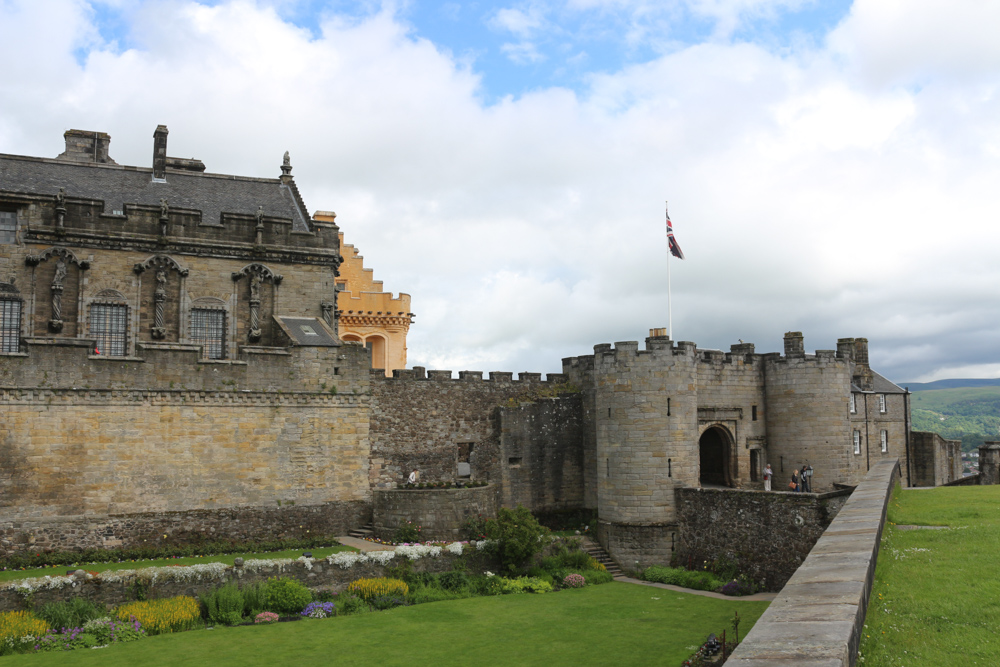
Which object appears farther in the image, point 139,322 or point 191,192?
point 191,192

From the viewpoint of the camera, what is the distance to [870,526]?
11.2 meters

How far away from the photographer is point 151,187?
106 ft

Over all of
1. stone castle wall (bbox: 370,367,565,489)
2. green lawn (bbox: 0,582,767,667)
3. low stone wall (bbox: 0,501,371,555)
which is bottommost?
green lawn (bbox: 0,582,767,667)

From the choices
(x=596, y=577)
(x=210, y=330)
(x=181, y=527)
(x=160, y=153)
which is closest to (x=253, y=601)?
(x=181, y=527)

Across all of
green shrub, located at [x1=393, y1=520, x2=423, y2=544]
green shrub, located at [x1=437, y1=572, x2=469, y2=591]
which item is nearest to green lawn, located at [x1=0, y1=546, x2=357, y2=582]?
green shrub, located at [x1=393, y1=520, x2=423, y2=544]

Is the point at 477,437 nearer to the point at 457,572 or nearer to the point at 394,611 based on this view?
the point at 457,572

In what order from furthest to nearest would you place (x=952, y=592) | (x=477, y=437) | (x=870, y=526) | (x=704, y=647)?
(x=477, y=437) → (x=704, y=647) → (x=870, y=526) → (x=952, y=592)

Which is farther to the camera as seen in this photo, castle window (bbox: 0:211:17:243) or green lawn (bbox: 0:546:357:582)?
castle window (bbox: 0:211:17:243)

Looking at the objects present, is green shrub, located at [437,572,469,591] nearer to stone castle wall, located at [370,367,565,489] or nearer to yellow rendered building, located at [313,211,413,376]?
stone castle wall, located at [370,367,565,489]

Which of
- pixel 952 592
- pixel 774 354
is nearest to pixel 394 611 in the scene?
pixel 952 592

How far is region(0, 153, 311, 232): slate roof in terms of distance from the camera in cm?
3053

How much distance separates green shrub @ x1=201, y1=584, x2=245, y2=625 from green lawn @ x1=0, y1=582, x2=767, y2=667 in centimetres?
68

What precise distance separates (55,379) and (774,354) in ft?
91.7

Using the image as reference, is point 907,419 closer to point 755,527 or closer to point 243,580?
point 755,527
